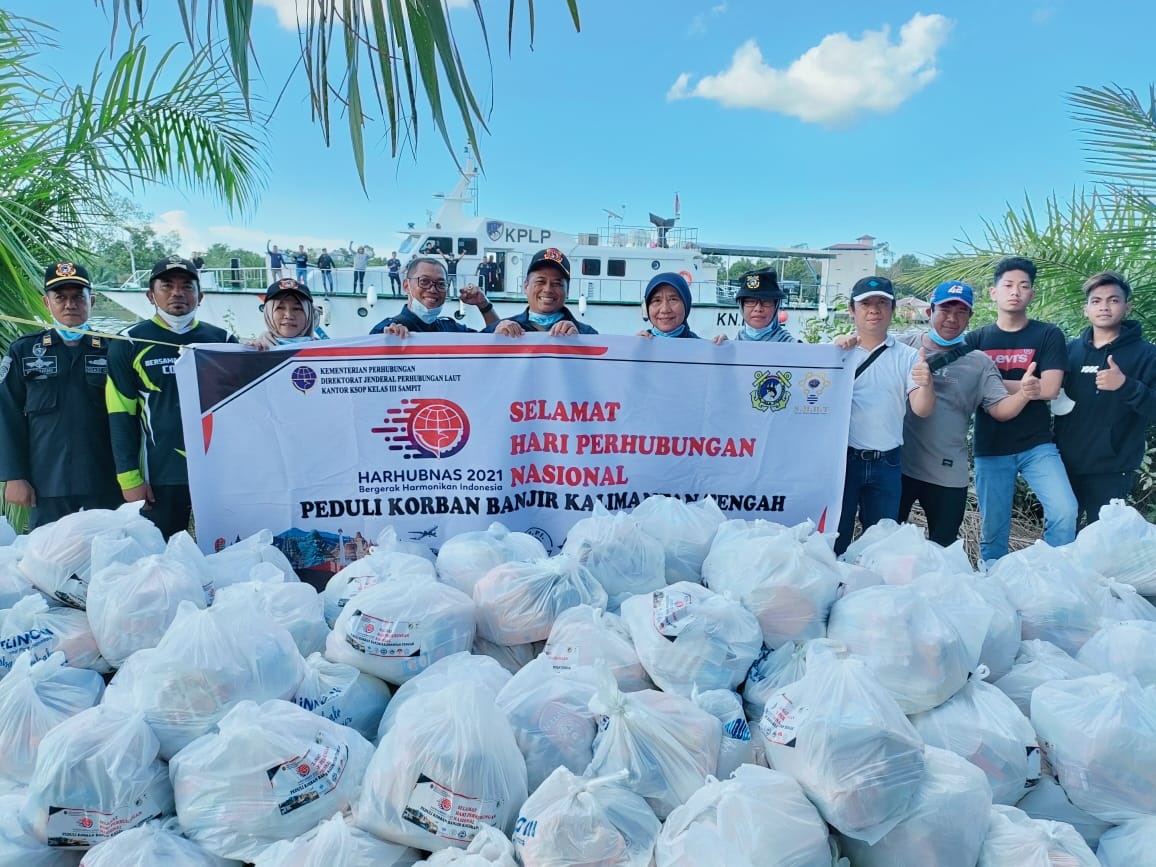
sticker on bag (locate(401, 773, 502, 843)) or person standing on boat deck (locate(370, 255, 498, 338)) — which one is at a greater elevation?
person standing on boat deck (locate(370, 255, 498, 338))

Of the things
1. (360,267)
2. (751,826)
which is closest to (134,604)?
(751,826)

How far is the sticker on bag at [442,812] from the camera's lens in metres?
1.55

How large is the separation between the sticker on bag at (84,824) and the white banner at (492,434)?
1.84m

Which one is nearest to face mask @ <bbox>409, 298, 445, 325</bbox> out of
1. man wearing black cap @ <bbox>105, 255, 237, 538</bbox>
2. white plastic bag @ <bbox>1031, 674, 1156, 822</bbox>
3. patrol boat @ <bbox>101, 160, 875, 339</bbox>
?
man wearing black cap @ <bbox>105, 255, 237, 538</bbox>

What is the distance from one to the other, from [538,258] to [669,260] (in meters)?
16.1

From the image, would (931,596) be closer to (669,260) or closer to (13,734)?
(13,734)

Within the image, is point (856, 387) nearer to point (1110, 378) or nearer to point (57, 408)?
point (1110, 378)

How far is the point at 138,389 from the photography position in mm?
3615

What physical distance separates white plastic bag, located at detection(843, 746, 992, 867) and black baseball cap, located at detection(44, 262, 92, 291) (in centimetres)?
430

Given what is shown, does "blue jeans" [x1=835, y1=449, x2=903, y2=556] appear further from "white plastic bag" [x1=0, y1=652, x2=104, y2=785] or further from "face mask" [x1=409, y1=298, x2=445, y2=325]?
"white plastic bag" [x1=0, y1=652, x2=104, y2=785]

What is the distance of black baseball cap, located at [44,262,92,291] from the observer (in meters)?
3.69

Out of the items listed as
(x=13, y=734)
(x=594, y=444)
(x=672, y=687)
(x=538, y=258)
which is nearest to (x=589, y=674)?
(x=672, y=687)

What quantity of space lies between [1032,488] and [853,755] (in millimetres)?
3178

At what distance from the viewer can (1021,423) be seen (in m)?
4.00
